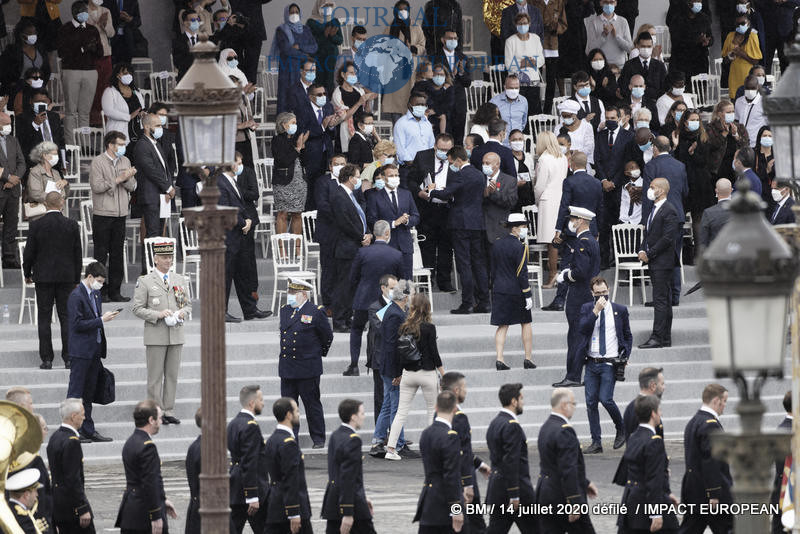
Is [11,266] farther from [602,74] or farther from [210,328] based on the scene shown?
[210,328]

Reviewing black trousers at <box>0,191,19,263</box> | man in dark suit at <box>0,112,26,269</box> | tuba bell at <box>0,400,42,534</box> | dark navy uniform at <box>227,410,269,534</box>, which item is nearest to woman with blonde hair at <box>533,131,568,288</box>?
man in dark suit at <box>0,112,26,269</box>

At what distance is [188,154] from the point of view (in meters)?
11.2

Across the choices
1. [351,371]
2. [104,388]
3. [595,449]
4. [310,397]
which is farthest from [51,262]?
[595,449]

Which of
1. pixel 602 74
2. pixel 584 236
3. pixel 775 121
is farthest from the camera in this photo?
pixel 602 74

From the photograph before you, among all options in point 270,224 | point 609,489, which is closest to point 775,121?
point 609,489

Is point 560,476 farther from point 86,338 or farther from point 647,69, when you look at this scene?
point 647,69

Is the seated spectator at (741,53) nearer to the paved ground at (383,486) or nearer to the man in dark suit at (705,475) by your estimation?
the paved ground at (383,486)

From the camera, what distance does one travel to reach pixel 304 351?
1806 centimetres

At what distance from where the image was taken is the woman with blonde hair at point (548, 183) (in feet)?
75.2

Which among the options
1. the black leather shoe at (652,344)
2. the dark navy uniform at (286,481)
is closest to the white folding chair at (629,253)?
the black leather shoe at (652,344)

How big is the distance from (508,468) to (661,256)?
7752mm

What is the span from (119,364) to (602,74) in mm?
10609

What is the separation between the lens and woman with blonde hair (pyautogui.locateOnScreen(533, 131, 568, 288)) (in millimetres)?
22922

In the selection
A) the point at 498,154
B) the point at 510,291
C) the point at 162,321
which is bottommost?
the point at 162,321
